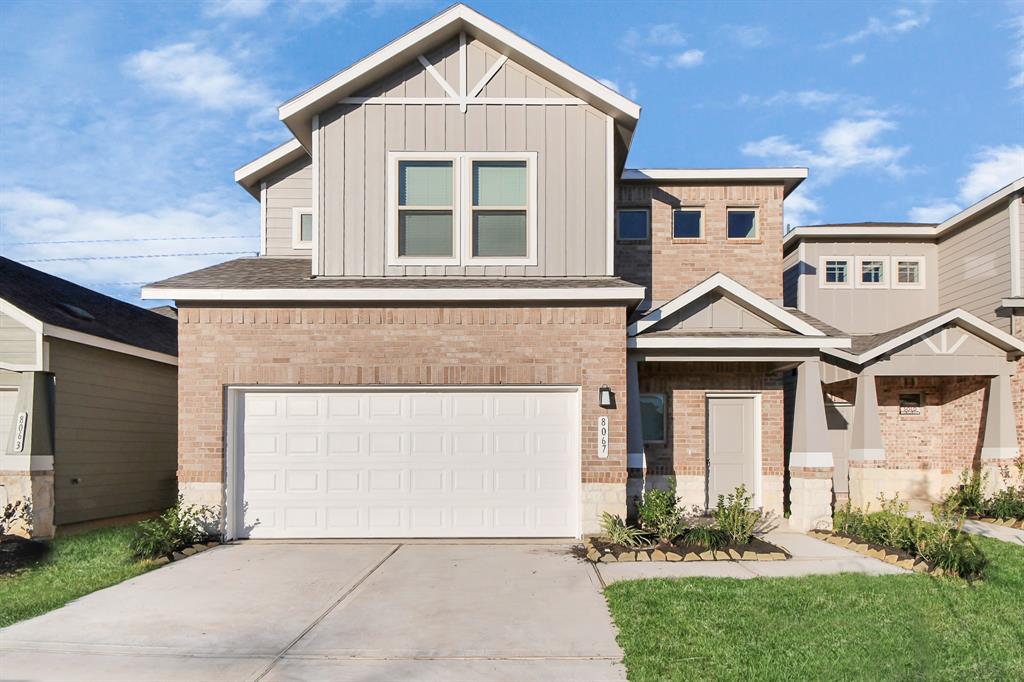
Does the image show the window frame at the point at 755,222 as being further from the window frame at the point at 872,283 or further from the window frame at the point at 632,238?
the window frame at the point at 872,283

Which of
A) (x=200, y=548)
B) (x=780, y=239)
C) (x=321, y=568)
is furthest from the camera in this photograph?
(x=780, y=239)

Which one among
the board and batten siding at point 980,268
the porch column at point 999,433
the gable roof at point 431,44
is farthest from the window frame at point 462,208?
the board and batten siding at point 980,268

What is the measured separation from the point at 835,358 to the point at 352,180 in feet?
33.6

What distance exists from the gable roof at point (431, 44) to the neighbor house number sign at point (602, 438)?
493cm

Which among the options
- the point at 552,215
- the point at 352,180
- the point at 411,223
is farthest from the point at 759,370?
the point at 352,180

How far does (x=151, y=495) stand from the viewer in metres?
15.2

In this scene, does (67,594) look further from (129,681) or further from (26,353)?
(26,353)

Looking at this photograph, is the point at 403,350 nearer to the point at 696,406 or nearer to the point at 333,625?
the point at 333,625

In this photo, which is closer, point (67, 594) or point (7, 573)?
point (67, 594)

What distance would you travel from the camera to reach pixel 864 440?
1391cm

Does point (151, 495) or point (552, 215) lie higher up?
point (552, 215)

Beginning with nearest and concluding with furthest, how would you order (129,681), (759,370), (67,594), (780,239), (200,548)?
1. (129,681)
2. (67,594)
3. (200,548)
4. (759,370)
5. (780,239)

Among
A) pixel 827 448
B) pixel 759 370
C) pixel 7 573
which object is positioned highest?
pixel 759 370

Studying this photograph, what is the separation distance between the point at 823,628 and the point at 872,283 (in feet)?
42.1
